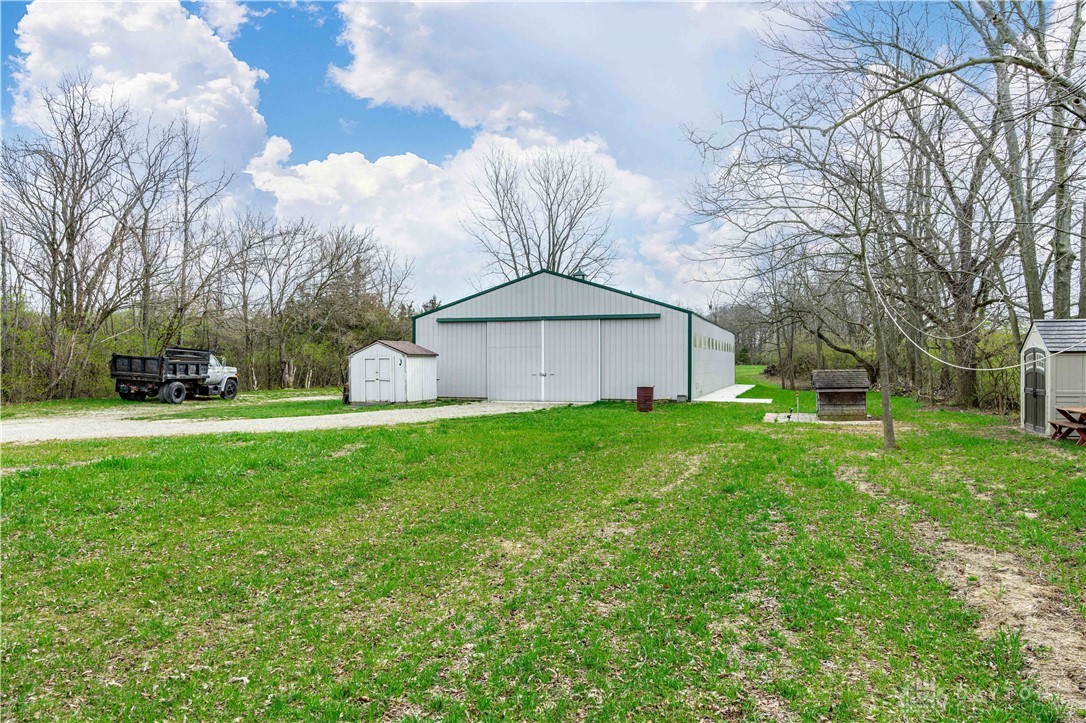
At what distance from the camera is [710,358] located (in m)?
25.3

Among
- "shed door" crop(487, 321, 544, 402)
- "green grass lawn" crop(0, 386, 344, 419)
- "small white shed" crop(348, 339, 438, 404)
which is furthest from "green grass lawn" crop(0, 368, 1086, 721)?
"shed door" crop(487, 321, 544, 402)

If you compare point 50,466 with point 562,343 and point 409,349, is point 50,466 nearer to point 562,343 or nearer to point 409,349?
point 409,349

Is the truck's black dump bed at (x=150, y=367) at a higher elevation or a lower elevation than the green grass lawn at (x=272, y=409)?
higher

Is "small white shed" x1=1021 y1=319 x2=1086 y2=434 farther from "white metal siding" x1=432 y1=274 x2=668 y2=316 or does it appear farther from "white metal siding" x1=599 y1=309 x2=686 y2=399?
"white metal siding" x1=432 y1=274 x2=668 y2=316

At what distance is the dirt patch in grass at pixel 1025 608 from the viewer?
332 centimetres

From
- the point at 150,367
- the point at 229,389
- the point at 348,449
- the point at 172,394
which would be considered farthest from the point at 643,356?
the point at 150,367

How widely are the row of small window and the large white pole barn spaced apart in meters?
0.12

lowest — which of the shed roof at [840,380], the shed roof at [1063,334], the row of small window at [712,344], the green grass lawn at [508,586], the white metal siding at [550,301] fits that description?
the green grass lawn at [508,586]

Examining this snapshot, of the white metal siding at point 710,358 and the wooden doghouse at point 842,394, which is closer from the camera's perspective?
the wooden doghouse at point 842,394

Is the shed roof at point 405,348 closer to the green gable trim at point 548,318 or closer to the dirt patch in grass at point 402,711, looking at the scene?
the green gable trim at point 548,318

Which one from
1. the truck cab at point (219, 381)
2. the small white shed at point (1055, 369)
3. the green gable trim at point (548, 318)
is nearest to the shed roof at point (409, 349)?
the green gable trim at point (548, 318)

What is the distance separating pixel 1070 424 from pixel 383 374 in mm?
17929

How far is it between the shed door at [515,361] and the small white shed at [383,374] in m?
2.94

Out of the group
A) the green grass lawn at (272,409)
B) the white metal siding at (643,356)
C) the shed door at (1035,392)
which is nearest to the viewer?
the shed door at (1035,392)
